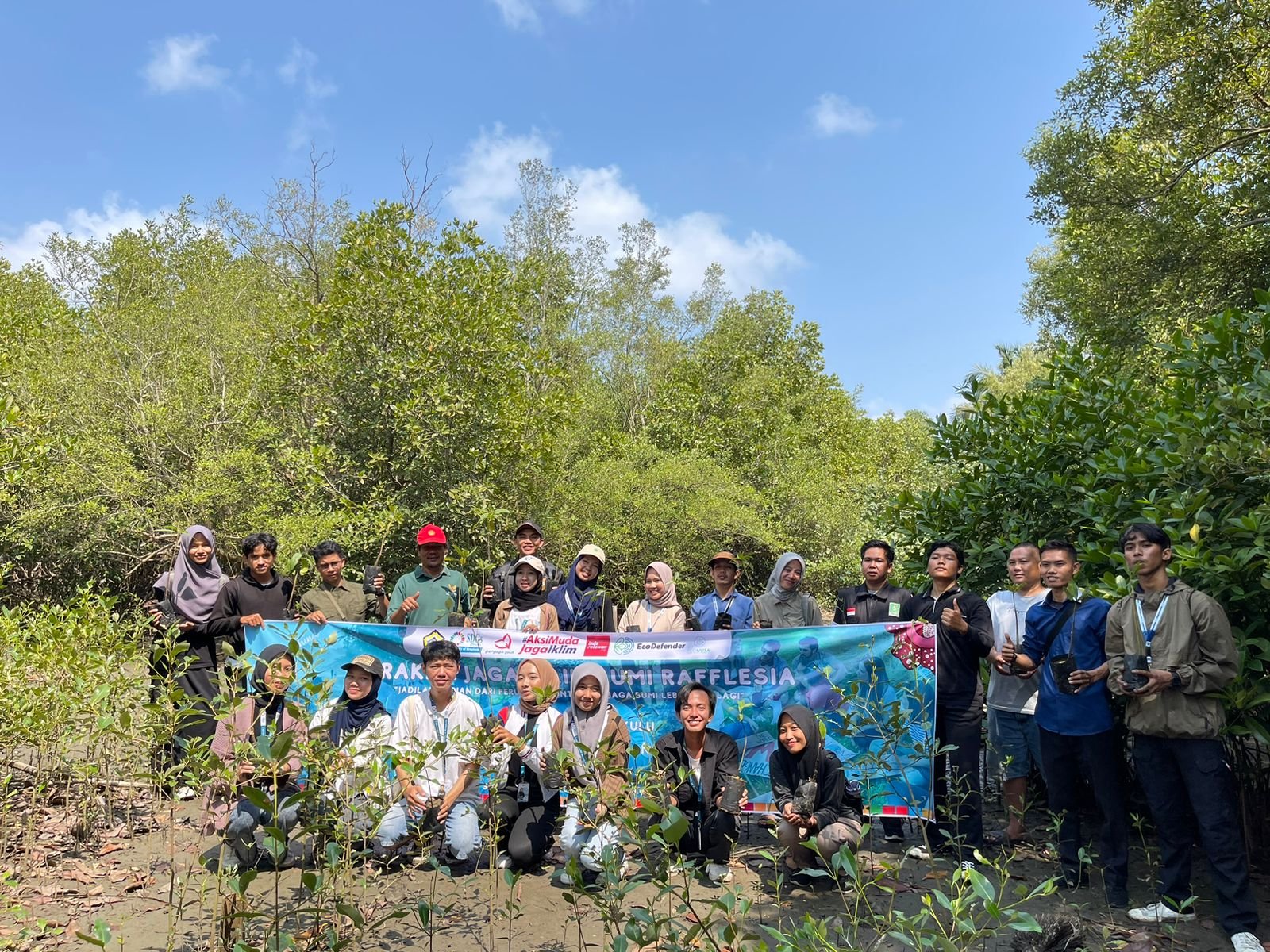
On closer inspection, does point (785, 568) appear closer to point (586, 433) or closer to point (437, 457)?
point (437, 457)

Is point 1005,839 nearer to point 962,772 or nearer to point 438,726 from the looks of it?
point 962,772

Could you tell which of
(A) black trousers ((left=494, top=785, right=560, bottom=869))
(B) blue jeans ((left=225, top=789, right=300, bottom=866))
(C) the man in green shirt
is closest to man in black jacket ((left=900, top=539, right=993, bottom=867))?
(A) black trousers ((left=494, top=785, right=560, bottom=869))

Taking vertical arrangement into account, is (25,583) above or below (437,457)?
below

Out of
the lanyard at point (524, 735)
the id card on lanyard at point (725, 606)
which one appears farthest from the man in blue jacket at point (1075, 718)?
the lanyard at point (524, 735)

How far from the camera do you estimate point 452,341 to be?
1059 centimetres

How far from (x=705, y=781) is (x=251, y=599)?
11.2ft

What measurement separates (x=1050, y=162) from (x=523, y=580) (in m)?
11.5

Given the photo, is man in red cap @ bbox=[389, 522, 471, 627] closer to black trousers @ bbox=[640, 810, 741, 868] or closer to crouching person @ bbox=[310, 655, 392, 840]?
crouching person @ bbox=[310, 655, 392, 840]

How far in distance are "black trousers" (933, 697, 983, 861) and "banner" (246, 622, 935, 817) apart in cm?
10

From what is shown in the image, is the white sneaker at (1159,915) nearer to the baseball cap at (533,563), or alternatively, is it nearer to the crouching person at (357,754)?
the crouching person at (357,754)

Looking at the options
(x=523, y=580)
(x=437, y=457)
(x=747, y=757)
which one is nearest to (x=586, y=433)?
(x=437, y=457)

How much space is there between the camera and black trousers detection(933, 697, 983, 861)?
4848 millimetres

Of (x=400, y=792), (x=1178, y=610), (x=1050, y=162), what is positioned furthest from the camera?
(x=1050, y=162)

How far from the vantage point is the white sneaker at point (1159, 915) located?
4062 millimetres
